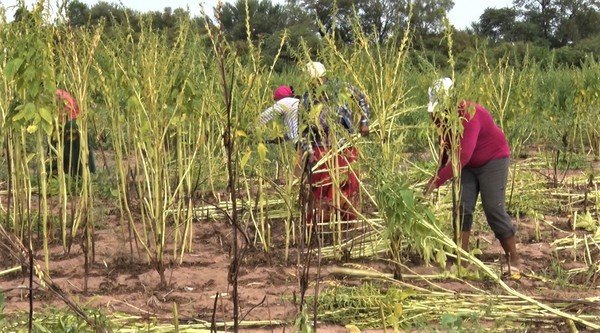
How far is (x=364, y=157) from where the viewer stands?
4.27 meters

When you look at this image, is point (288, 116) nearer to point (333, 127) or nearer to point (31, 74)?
point (333, 127)

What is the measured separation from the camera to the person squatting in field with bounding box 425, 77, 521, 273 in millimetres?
4594

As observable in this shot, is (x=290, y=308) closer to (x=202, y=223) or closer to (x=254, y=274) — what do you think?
(x=254, y=274)

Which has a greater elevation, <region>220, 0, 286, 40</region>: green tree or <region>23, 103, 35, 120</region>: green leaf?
<region>220, 0, 286, 40</region>: green tree

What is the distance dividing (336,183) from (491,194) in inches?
36.2

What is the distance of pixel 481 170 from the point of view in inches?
191

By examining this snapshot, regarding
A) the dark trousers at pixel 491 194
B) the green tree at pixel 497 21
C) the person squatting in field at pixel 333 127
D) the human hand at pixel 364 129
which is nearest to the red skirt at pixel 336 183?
the person squatting in field at pixel 333 127

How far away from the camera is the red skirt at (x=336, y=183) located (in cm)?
480

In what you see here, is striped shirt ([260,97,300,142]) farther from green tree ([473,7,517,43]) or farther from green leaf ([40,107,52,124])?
green tree ([473,7,517,43])

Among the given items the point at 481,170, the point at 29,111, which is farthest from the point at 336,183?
the point at 29,111

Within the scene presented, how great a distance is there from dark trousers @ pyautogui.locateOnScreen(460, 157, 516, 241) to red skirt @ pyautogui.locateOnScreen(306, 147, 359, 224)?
2.21 ft

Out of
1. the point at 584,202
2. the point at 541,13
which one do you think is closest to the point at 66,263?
the point at 584,202

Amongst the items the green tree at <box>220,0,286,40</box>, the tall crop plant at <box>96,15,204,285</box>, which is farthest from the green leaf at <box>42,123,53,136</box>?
the green tree at <box>220,0,286,40</box>

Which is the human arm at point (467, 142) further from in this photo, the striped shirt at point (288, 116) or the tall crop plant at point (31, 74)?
the tall crop plant at point (31, 74)
